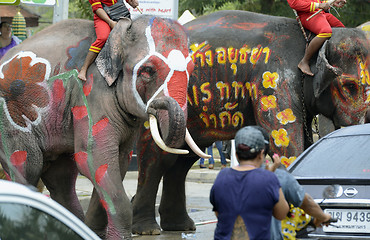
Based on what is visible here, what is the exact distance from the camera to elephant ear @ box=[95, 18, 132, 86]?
7.65 metres

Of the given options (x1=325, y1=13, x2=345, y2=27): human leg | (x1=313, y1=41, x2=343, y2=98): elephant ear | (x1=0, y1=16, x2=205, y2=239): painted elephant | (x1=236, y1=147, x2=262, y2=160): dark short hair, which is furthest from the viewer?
(x1=325, y1=13, x2=345, y2=27): human leg

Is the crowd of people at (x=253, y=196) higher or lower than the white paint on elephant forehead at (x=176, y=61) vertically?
lower

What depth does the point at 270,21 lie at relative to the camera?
9562mm

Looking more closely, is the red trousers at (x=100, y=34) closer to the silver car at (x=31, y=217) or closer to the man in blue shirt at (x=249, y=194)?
the man in blue shirt at (x=249, y=194)

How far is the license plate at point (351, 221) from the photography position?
19.7ft

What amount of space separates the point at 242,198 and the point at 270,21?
17.0 feet

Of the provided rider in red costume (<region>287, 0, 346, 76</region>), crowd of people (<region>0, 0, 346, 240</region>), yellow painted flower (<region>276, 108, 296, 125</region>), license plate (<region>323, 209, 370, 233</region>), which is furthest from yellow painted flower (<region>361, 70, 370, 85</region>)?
crowd of people (<region>0, 0, 346, 240</region>)

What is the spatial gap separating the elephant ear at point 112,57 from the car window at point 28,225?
3967mm

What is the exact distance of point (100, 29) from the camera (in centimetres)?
782

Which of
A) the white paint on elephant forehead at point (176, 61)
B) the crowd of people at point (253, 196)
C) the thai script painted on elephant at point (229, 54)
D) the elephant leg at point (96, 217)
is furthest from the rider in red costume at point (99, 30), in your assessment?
the crowd of people at point (253, 196)

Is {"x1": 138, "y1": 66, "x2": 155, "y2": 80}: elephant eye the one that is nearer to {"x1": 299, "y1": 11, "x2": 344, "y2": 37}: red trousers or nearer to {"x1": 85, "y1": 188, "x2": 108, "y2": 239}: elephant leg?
{"x1": 85, "y1": 188, "x2": 108, "y2": 239}: elephant leg

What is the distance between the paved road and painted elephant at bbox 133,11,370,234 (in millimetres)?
279

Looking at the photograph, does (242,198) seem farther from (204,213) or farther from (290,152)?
(204,213)

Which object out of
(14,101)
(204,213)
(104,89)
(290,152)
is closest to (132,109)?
(104,89)
